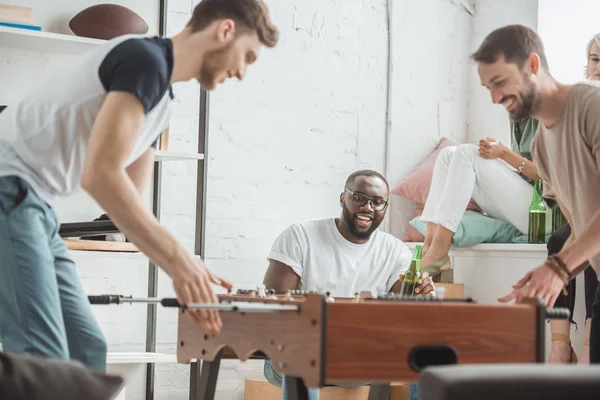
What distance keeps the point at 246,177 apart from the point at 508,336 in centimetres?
264

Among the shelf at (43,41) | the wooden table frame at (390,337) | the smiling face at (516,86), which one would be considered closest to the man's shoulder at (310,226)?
the shelf at (43,41)

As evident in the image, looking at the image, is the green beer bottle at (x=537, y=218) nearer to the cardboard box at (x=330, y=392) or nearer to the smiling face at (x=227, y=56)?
the cardboard box at (x=330, y=392)

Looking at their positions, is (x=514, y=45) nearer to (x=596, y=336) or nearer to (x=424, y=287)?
(x=596, y=336)

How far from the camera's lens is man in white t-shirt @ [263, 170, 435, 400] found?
383 cm

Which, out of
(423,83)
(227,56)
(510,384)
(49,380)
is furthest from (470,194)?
(49,380)

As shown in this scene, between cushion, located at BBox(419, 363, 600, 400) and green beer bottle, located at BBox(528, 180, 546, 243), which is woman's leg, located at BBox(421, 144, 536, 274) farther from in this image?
cushion, located at BBox(419, 363, 600, 400)

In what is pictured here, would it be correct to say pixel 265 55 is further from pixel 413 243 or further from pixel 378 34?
pixel 413 243

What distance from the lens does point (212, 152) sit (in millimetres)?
4398

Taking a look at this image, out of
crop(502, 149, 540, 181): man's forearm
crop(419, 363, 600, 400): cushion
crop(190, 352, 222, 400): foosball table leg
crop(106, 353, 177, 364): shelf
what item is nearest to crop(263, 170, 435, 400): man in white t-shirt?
crop(106, 353, 177, 364): shelf

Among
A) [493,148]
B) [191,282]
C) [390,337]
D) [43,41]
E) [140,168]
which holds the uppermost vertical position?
[43,41]

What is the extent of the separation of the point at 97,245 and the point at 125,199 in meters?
1.87

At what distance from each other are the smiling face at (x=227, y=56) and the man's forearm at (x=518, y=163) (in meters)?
2.29

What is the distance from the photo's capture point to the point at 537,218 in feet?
13.4

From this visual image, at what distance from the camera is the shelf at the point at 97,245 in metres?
3.60
